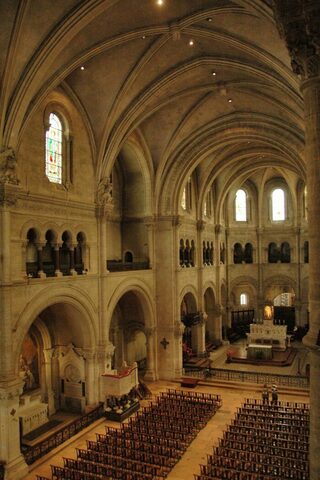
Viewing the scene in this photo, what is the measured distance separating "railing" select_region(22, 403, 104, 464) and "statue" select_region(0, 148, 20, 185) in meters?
10.3

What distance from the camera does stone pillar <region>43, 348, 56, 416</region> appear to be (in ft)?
72.3

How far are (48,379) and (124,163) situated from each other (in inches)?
538

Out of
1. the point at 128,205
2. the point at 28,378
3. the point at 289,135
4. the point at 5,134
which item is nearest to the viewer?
the point at 5,134

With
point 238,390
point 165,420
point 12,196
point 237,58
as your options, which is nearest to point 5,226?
point 12,196

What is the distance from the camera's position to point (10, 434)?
15906mm

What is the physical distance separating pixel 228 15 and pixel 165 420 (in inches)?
676

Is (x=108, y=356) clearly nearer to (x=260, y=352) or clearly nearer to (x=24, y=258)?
(x=24, y=258)

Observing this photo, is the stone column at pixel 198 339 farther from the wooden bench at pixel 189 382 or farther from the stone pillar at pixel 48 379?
the stone pillar at pixel 48 379

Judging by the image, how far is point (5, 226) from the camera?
16.2 m

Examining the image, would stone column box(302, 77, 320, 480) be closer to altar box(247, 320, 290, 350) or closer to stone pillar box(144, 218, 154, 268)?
stone pillar box(144, 218, 154, 268)

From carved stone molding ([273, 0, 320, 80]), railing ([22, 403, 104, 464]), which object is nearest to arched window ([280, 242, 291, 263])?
railing ([22, 403, 104, 464])

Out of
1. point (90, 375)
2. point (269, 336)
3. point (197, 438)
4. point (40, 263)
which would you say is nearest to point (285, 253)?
point (269, 336)

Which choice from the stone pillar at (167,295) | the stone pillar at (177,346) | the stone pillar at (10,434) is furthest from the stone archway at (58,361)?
the stone pillar at (177,346)

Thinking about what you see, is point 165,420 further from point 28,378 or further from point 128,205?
point 128,205
